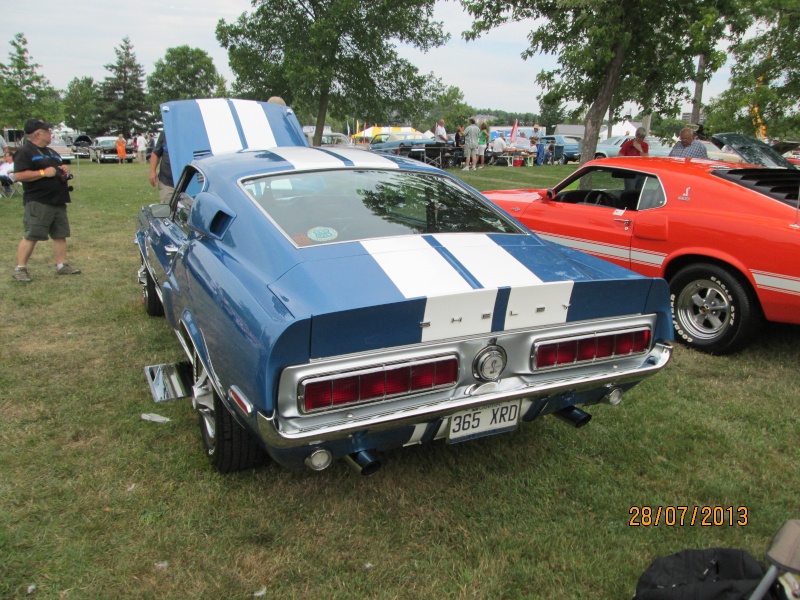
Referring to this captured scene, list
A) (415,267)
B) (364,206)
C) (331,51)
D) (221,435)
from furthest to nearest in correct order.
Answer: (331,51)
(364,206)
(221,435)
(415,267)

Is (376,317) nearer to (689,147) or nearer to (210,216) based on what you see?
(210,216)

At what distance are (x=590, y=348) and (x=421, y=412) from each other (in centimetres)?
87

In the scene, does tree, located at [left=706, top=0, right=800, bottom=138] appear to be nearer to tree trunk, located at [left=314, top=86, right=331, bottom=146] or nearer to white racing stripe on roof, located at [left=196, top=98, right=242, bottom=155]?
white racing stripe on roof, located at [left=196, top=98, right=242, bottom=155]

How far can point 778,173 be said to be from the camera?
478cm

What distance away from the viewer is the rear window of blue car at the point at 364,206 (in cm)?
283

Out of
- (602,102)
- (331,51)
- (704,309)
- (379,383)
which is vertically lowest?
(704,309)

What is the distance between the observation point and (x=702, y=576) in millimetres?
2082

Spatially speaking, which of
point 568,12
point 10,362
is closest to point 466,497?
point 10,362

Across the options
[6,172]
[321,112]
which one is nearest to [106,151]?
[321,112]

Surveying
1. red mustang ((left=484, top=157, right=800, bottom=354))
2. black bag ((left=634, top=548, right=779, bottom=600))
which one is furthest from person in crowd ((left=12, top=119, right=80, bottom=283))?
black bag ((left=634, top=548, right=779, bottom=600))

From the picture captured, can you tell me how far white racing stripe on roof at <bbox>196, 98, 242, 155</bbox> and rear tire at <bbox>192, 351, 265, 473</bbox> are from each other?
3.70 m

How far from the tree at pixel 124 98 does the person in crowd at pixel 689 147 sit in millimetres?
58185

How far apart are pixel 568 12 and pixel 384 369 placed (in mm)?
9434

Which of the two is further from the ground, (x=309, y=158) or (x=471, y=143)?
(x=309, y=158)
